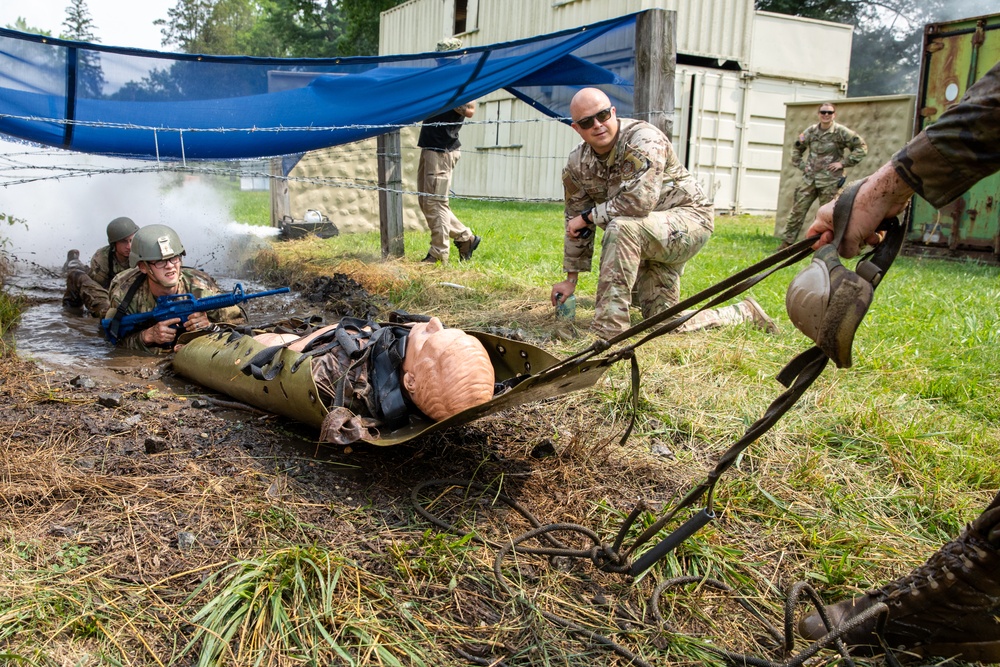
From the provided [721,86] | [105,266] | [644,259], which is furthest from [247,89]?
[721,86]

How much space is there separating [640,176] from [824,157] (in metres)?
6.64

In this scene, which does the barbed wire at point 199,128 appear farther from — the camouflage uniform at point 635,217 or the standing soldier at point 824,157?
the standing soldier at point 824,157

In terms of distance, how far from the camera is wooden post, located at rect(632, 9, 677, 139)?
17.9 feet

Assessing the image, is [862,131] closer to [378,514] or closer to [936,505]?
[936,505]

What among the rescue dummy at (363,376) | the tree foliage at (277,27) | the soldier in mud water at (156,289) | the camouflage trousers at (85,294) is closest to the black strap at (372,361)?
the rescue dummy at (363,376)

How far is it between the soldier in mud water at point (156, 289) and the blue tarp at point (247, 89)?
1152 mm

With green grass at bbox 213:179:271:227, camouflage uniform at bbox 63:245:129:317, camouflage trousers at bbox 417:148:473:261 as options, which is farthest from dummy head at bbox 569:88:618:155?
green grass at bbox 213:179:271:227

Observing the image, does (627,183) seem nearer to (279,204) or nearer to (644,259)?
(644,259)

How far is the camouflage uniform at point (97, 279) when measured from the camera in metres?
5.90

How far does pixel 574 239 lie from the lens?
17.1 feet

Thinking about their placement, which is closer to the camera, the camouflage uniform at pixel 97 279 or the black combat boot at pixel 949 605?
the black combat boot at pixel 949 605

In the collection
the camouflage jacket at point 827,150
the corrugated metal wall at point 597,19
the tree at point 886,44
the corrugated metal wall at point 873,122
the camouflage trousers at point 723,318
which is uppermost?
the tree at point 886,44

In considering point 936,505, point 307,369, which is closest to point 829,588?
point 936,505

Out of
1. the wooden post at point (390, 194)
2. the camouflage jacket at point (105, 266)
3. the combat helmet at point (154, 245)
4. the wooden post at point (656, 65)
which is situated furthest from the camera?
the wooden post at point (390, 194)
